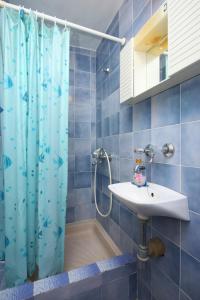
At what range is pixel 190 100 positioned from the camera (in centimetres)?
73

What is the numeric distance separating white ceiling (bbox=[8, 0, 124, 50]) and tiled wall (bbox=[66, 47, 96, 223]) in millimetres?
406

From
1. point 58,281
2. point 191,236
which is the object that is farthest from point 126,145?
point 58,281

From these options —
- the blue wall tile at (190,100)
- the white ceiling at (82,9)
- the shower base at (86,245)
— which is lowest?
the shower base at (86,245)

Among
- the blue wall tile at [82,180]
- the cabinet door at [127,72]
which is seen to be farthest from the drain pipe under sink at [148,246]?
the blue wall tile at [82,180]

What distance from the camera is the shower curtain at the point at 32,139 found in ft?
3.53

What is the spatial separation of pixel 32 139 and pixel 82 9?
132 cm

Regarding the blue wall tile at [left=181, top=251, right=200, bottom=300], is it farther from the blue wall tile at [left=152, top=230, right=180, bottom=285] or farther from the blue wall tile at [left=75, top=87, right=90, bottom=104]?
the blue wall tile at [left=75, top=87, right=90, bottom=104]

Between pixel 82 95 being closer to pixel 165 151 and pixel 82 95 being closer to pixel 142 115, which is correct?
pixel 142 115

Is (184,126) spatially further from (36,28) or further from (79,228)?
(79,228)

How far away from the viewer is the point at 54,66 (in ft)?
3.77

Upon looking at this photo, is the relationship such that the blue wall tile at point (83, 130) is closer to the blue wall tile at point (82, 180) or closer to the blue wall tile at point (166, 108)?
the blue wall tile at point (82, 180)

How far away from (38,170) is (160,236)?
94cm

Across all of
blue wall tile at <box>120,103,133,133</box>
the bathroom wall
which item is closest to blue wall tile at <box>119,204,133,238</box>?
the bathroom wall

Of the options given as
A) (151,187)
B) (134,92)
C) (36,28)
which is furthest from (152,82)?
(36,28)
